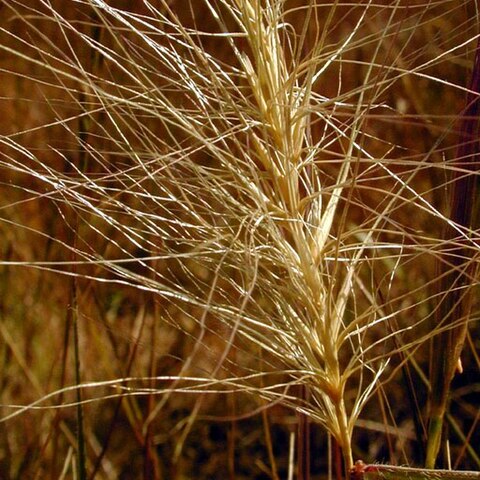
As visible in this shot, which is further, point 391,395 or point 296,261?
point 391,395

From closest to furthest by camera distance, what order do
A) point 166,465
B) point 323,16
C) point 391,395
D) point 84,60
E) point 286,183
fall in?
1. point 286,183
2. point 166,465
3. point 391,395
4. point 84,60
5. point 323,16

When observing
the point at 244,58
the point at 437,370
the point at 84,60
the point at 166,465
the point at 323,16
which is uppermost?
the point at 323,16

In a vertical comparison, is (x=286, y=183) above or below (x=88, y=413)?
above

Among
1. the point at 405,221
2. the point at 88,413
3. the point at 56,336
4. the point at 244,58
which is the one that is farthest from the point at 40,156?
the point at 244,58

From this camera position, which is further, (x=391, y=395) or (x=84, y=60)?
(x=84, y=60)

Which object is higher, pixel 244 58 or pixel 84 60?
pixel 84 60

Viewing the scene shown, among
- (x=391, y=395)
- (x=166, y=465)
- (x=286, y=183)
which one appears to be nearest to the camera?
(x=286, y=183)

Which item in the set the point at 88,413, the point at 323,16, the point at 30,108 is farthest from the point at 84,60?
the point at 88,413

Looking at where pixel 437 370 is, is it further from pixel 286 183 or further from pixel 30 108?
pixel 30 108

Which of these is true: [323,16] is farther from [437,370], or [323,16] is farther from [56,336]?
[437,370]
